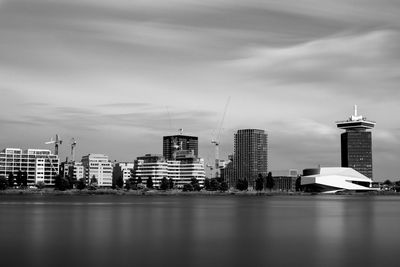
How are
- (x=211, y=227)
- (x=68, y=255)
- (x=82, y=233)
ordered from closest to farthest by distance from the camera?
(x=68, y=255), (x=82, y=233), (x=211, y=227)

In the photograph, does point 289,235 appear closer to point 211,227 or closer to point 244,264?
point 211,227

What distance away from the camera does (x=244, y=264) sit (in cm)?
3747

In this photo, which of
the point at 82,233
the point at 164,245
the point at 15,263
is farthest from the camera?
the point at 82,233

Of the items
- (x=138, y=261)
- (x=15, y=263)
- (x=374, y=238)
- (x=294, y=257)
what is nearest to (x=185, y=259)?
(x=138, y=261)

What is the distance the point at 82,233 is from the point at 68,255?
1543 centimetres

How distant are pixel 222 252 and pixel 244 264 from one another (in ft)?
17.9

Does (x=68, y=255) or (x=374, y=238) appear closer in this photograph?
(x=68, y=255)

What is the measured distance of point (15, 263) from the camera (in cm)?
3706

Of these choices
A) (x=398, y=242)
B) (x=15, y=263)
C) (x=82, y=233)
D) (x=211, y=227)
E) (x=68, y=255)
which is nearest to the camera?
(x=15, y=263)

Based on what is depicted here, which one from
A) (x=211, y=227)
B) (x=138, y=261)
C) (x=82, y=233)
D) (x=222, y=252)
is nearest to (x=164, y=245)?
(x=222, y=252)

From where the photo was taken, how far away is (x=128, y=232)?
187 ft

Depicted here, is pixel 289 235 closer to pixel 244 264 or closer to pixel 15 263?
pixel 244 264

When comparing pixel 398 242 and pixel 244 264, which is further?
pixel 398 242

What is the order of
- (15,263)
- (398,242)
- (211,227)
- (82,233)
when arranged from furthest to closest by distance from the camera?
1. (211,227)
2. (82,233)
3. (398,242)
4. (15,263)
